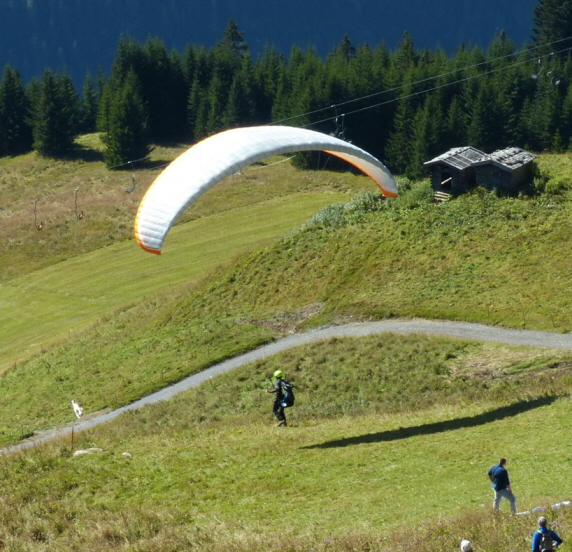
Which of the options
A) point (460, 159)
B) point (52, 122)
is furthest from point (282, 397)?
point (52, 122)

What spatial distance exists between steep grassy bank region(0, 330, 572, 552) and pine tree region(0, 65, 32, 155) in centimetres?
8739

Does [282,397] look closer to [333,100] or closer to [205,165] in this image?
[205,165]

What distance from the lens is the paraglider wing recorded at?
24906 mm

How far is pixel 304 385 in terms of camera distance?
32.8 metres

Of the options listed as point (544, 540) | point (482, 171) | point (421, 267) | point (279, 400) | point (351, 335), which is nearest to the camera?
point (544, 540)

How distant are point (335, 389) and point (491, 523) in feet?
52.8

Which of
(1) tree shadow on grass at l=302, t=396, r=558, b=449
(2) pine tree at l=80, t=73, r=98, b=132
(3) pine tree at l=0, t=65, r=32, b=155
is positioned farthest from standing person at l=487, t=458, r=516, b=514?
(2) pine tree at l=80, t=73, r=98, b=132

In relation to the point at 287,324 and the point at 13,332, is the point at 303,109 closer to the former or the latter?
the point at 13,332

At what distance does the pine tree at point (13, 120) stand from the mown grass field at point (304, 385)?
1822 inches

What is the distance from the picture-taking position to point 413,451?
22.5 meters

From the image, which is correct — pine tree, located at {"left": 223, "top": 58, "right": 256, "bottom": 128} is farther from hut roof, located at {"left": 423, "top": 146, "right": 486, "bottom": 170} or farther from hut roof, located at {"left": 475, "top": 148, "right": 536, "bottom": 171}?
hut roof, located at {"left": 475, "top": 148, "right": 536, "bottom": 171}

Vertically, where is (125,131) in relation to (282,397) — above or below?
above

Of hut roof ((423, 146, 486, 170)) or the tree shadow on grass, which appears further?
hut roof ((423, 146, 486, 170))

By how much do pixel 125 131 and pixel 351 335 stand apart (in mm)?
65115
